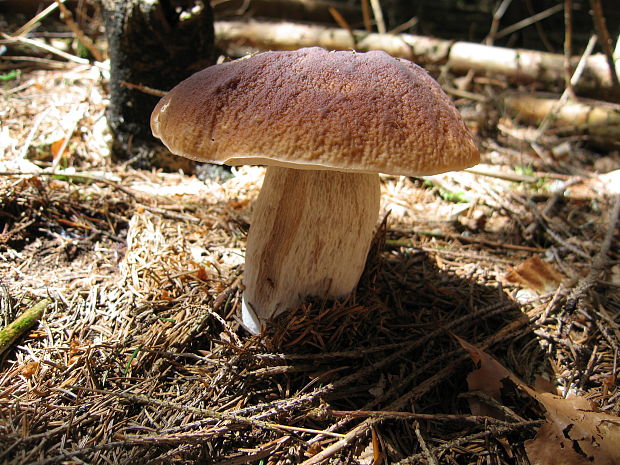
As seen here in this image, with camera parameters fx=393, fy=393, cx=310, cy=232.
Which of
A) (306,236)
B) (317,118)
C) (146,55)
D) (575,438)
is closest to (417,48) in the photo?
(146,55)

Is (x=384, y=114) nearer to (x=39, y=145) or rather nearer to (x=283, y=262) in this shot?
(x=283, y=262)

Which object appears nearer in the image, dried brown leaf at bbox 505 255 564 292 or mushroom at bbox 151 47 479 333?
mushroom at bbox 151 47 479 333

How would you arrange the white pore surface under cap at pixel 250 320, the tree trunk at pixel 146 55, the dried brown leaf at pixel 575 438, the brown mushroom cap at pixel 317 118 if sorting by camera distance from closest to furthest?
the brown mushroom cap at pixel 317 118
the dried brown leaf at pixel 575 438
the white pore surface under cap at pixel 250 320
the tree trunk at pixel 146 55

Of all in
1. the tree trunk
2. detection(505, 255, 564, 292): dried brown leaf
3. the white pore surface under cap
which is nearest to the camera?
the white pore surface under cap

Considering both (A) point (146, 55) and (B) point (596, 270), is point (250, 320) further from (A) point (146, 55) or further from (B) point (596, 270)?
(A) point (146, 55)

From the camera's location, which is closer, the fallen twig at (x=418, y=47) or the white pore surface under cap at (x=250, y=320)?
the white pore surface under cap at (x=250, y=320)

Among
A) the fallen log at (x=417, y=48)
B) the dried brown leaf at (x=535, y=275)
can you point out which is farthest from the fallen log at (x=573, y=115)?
the dried brown leaf at (x=535, y=275)

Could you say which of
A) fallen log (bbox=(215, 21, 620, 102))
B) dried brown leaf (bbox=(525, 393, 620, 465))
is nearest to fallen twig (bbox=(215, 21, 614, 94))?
fallen log (bbox=(215, 21, 620, 102))

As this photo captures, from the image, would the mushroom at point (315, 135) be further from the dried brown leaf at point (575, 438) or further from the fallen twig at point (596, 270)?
the fallen twig at point (596, 270)

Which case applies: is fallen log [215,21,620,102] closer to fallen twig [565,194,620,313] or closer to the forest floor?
the forest floor
